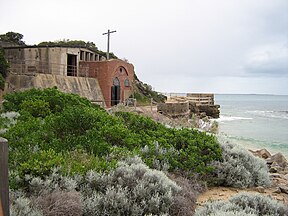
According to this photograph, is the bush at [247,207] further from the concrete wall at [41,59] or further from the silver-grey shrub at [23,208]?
the concrete wall at [41,59]

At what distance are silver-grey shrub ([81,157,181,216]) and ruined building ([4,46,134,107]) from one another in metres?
22.6

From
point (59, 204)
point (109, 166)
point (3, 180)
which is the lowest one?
point (59, 204)

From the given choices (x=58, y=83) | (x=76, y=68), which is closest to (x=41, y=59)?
(x=76, y=68)

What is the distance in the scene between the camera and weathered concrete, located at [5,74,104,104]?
24547 mm

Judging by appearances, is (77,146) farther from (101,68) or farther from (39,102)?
(101,68)

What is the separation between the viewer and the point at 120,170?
5457 mm

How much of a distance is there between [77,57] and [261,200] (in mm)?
27991

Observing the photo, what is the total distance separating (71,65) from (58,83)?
4963 millimetres

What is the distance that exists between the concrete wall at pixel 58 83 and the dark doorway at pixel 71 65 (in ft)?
5.94

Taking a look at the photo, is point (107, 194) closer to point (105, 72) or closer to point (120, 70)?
point (105, 72)

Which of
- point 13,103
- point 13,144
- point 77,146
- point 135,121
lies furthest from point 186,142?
point 13,103

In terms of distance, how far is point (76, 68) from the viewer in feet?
101

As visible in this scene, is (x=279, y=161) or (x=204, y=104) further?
(x=204, y=104)

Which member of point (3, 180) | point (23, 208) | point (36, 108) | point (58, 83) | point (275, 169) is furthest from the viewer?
point (58, 83)
